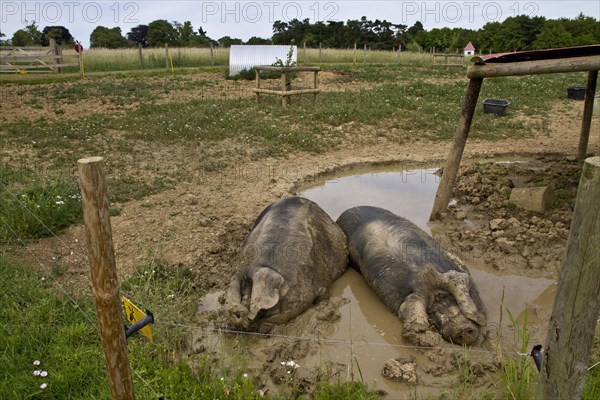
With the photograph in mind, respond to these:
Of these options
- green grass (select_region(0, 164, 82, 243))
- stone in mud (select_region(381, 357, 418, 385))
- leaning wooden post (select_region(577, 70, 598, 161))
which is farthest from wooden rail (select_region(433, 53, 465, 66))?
stone in mud (select_region(381, 357, 418, 385))

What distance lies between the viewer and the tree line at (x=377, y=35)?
1722 inches

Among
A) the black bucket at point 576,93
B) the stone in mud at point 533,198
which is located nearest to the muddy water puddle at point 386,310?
the stone in mud at point 533,198

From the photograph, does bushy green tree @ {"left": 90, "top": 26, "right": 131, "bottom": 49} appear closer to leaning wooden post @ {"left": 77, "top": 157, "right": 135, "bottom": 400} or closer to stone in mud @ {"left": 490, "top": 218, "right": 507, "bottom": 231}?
stone in mud @ {"left": 490, "top": 218, "right": 507, "bottom": 231}

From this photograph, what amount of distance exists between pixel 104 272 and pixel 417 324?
2.49 m

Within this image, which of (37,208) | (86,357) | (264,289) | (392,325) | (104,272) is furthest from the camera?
(37,208)

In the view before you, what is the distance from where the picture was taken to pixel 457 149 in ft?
20.9

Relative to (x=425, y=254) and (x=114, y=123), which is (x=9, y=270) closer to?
(x=425, y=254)

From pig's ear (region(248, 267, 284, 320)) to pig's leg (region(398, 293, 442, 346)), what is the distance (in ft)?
3.38

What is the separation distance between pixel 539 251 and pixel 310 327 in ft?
9.51

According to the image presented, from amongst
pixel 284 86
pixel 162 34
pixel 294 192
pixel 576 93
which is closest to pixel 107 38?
pixel 162 34

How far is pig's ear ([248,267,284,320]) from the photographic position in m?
3.92

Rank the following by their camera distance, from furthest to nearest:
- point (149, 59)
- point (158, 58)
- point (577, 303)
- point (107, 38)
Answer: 1. point (107, 38)
2. point (158, 58)
3. point (149, 59)
4. point (577, 303)

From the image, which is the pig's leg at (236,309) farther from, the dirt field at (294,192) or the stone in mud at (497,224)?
the stone in mud at (497,224)

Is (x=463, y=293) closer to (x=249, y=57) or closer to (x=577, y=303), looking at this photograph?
(x=577, y=303)
